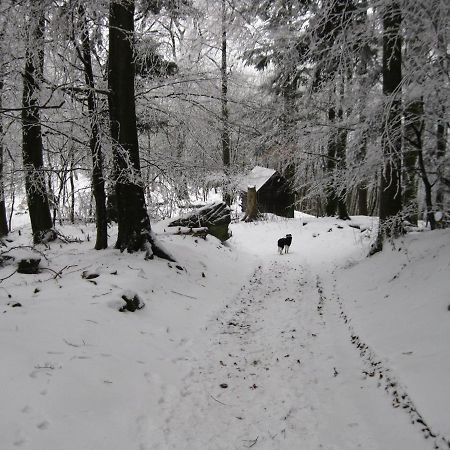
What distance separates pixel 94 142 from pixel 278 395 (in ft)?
21.4

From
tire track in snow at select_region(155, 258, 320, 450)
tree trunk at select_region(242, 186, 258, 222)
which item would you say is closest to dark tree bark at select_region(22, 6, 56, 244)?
tire track in snow at select_region(155, 258, 320, 450)

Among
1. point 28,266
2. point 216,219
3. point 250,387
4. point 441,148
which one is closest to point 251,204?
point 216,219

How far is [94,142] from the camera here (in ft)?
26.1

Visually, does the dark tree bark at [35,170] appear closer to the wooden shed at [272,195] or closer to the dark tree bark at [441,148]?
the dark tree bark at [441,148]

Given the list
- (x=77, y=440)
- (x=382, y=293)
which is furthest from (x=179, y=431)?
(x=382, y=293)

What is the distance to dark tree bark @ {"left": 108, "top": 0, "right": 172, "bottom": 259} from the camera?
25.1 ft

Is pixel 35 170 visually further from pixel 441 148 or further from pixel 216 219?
pixel 441 148

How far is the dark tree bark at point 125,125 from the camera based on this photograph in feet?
25.1

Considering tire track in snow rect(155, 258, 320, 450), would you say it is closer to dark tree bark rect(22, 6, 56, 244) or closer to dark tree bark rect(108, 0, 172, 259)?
dark tree bark rect(108, 0, 172, 259)

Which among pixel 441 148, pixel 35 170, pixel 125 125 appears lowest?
pixel 35 170

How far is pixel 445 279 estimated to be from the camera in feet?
18.0

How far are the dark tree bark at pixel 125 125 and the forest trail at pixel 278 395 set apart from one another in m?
2.93

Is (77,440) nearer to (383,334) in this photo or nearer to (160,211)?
(383,334)

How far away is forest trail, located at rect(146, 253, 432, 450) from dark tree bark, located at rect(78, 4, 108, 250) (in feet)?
12.7
